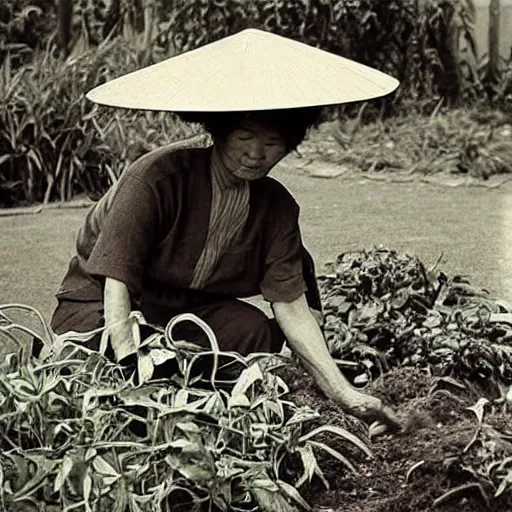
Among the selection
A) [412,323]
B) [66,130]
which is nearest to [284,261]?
[412,323]

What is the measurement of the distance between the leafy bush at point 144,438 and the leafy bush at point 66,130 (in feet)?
9.32

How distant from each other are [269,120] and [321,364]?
59 centimetres

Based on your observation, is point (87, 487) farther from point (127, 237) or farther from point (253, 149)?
point (253, 149)

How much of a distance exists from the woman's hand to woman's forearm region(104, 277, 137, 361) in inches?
16.9

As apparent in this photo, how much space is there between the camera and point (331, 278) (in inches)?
164

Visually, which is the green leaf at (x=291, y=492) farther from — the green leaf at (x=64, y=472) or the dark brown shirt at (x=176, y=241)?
the dark brown shirt at (x=176, y=241)

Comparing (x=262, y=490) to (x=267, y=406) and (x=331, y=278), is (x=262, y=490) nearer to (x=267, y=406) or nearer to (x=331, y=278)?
(x=267, y=406)

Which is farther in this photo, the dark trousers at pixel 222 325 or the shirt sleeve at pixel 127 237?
the dark trousers at pixel 222 325

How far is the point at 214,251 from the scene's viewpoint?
333 cm

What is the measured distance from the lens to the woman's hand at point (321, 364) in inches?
129

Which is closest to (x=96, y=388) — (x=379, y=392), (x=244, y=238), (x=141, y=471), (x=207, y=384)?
(x=141, y=471)

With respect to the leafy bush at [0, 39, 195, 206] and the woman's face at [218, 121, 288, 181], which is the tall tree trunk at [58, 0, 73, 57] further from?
the woman's face at [218, 121, 288, 181]

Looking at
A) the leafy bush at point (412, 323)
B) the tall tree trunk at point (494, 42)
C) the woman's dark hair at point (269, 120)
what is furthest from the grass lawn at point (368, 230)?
the woman's dark hair at point (269, 120)

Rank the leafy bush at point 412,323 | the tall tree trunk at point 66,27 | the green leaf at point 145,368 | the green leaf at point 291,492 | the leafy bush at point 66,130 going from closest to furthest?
the green leaf at point 291,492 → the green leaf at point 145,368 → the leafy bush at point 412,323 → the leafy bush at point 66,130 → the tall tree trunk at point 66,27
